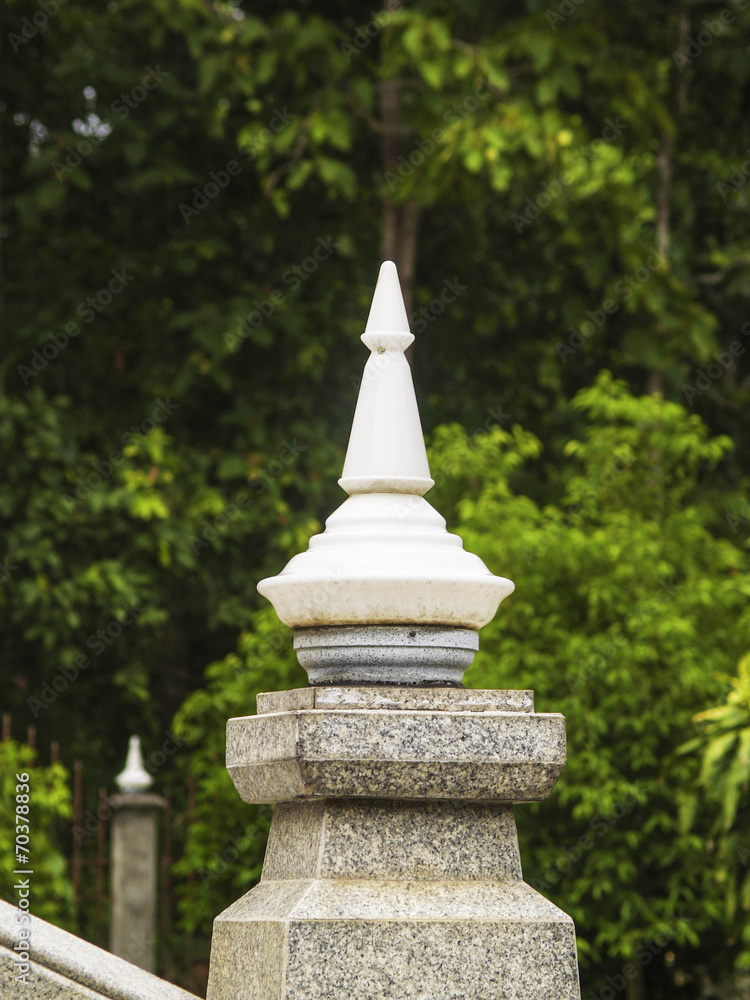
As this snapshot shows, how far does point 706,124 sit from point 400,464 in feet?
31.2

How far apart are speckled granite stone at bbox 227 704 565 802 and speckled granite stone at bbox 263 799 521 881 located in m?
0.07

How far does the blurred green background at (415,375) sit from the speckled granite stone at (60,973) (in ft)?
13.7

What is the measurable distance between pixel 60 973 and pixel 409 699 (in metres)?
0.90

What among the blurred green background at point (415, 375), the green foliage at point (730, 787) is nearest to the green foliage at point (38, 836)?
the blurred green background at point (415, 375)

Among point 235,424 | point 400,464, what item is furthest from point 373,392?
point 235,424

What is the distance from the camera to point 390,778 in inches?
110

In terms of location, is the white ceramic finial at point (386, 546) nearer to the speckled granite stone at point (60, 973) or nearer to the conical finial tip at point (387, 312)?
the conical finial tip at point (387, 312)

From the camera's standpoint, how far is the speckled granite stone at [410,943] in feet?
8.81

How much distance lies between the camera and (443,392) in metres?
11.3

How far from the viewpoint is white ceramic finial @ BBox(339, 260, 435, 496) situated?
3.13 m

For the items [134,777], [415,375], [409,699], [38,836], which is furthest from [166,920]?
[409,699]

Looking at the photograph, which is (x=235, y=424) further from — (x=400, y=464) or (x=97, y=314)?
(x=400, y=464)

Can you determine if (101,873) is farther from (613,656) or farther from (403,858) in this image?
(403,858)

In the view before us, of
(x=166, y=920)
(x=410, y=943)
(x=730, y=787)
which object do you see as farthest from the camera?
(x=166, y=920)
